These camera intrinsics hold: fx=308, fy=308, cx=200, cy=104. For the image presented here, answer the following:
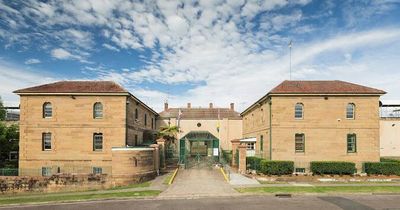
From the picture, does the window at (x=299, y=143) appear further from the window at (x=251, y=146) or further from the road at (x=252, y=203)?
the road at (x=252, y=203)

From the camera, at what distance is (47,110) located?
29156mm

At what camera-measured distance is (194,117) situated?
51.3m

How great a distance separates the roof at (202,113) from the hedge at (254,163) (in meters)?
21.0

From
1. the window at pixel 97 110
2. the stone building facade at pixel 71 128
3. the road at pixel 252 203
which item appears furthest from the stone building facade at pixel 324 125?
the window at pixel 97 110

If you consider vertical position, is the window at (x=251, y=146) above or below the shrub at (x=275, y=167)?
above

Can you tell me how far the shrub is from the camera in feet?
84.8

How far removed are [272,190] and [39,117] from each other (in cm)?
2206

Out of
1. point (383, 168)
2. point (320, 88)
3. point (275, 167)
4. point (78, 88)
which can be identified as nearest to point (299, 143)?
point (275, 167)

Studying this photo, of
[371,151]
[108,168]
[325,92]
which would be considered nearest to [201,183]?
[108,168]

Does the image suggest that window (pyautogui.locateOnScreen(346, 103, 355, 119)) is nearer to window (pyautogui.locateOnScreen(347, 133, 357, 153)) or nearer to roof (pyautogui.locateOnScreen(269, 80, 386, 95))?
roof (pyautogui.locateOnScreen(269, 80, 386, 95))

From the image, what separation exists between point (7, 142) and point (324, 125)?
32.6 metres

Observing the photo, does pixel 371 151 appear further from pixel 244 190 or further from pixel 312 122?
pixel 244 190

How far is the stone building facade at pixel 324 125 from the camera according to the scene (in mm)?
28422

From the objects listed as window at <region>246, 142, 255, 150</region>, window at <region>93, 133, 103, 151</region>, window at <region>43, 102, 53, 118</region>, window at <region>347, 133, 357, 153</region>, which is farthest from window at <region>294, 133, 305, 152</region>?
window at <region>43, 102, 53, 118</region>
